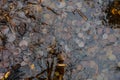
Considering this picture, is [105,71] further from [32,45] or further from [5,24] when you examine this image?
[5,24]

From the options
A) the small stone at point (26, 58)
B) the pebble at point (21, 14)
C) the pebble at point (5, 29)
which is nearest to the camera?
the small stone at point (26, 58)

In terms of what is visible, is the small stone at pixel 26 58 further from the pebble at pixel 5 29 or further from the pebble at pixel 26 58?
the pebble at pixel 5 29

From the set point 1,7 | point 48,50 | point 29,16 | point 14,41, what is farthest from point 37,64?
point 1,7

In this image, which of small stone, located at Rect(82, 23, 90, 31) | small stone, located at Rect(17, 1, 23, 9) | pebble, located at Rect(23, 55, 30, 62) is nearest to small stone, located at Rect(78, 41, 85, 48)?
small stone, located at Rect(82, 23, 90, 31)

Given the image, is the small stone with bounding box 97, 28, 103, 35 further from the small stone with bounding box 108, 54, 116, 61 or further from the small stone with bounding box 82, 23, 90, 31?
the small stone with bounding box 108, 54, 116, 61

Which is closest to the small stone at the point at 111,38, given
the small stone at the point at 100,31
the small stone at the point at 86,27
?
the small stone at the point at 100,31

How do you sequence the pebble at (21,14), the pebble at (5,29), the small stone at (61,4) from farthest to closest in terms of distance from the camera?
1. the small stone at (61,4)
2. the pebble at (21,14)
3. the pebble at (5,29)

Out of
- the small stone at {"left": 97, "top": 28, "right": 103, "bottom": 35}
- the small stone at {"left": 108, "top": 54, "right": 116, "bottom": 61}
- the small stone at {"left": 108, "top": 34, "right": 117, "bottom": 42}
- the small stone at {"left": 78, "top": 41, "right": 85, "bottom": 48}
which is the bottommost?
the small stone at {"left": 108, "top": 54, "right": 116, "bottom": 61}

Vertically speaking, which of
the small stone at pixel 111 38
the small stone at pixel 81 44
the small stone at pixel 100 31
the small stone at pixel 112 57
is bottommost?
the small stone at pixel 112 57

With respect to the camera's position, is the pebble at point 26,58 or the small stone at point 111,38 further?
the small stone at point 111,38
